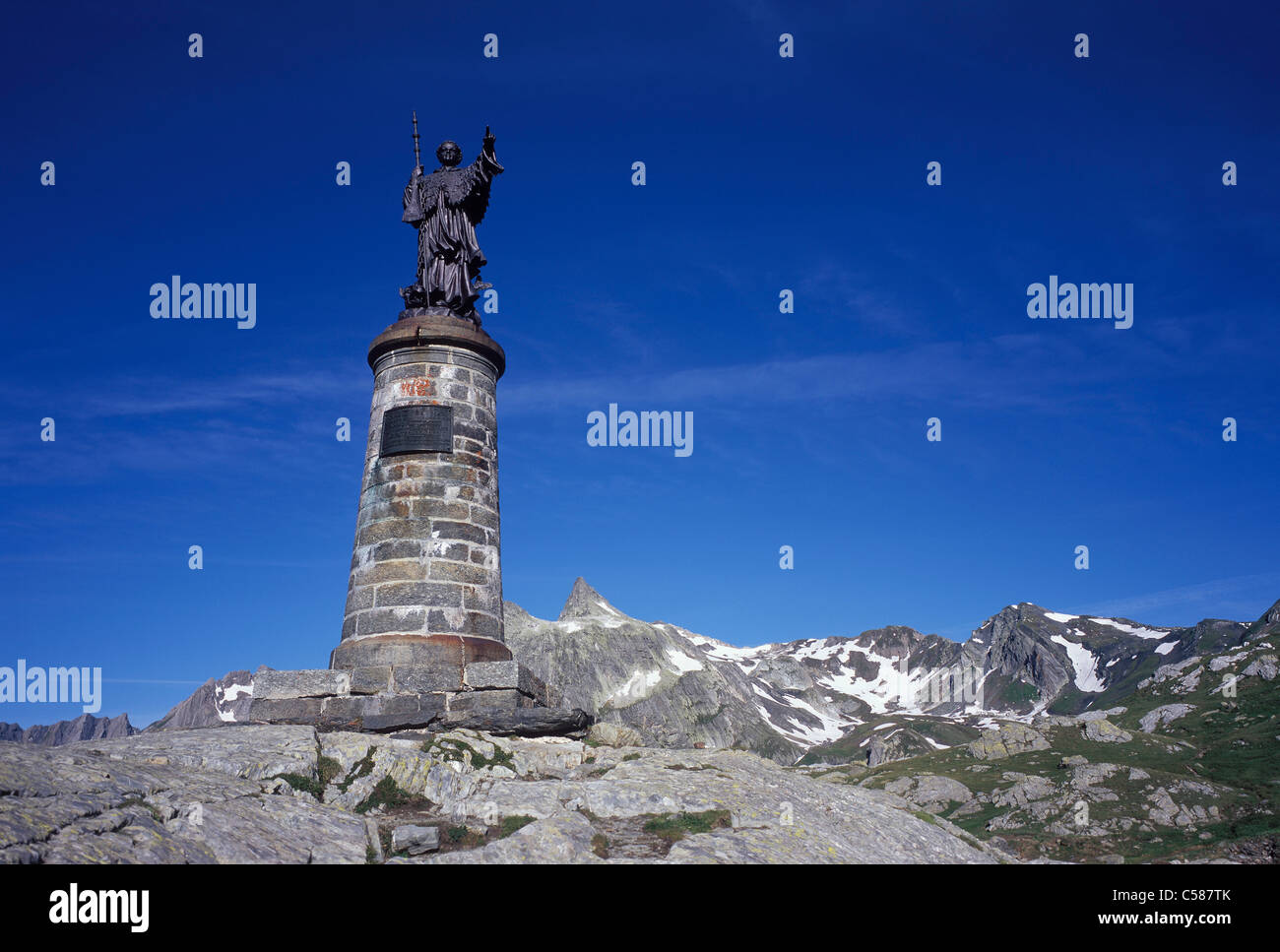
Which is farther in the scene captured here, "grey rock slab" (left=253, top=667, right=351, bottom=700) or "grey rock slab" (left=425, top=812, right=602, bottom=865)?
"grey rock slab" (left=253, top=667, right=351, bottom=700)

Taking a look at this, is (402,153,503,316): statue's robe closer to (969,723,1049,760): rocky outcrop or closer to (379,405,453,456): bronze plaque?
(379,405,453,456): bronze plaque

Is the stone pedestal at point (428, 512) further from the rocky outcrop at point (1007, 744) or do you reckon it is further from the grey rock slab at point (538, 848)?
the rocky outcrop at point (1007, 744)

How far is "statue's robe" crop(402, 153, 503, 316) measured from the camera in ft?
68.8

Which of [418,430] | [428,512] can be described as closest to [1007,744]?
[428,512]

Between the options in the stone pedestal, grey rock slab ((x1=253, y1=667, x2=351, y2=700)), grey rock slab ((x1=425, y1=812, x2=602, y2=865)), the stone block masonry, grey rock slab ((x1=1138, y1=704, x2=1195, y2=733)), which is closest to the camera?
grey rock slab ((x1=425, y1=812, x2=602, y2=865))

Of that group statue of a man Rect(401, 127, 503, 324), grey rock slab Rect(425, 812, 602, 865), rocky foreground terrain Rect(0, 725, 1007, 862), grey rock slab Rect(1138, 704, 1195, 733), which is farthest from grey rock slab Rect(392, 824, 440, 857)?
grey rock slab Rect(1138, 704, 1195, 733)

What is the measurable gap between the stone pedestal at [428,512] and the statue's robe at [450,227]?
111cm

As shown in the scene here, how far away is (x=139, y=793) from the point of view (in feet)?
31.7

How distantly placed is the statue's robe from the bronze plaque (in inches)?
123

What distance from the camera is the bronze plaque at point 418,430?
19094 mm

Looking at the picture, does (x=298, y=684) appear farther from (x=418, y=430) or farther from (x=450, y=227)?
(x=450, y=227)

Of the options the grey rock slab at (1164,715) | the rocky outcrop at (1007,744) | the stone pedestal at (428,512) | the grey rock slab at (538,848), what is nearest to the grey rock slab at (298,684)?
the stone pedestal at (428,512)
